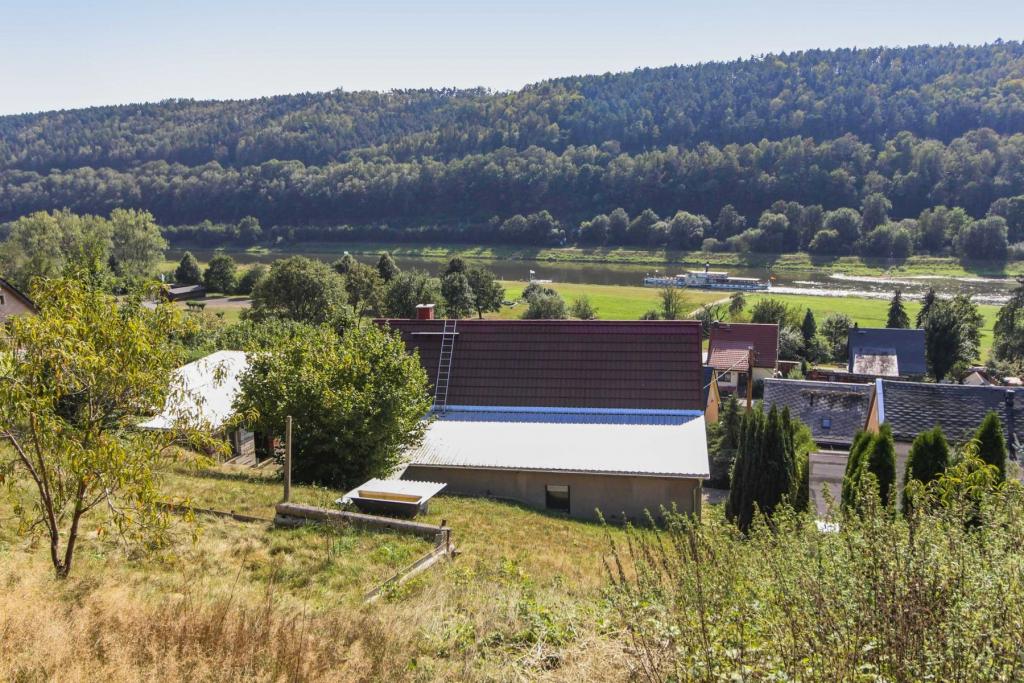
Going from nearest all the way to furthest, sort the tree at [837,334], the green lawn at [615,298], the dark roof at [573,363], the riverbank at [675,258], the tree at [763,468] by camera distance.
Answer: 1. the tree at [763,468]
2. the dark roof at [573,363]
3. the tree at [837,334]
4. the green lawn at [615,298]
5. the riverbank at [675,258]

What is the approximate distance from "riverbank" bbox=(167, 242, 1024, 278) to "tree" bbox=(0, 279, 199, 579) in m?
110

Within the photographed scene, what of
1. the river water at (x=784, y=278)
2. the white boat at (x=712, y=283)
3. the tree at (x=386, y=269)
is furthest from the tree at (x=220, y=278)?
the white boat at (x=712, y=283)

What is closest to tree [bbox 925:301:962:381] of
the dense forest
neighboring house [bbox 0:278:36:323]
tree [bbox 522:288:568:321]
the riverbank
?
tree [bbox 522:288:568:321]

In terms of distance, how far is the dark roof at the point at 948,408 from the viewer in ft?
70.9

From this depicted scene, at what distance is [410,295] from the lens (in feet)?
169

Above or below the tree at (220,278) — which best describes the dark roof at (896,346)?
below

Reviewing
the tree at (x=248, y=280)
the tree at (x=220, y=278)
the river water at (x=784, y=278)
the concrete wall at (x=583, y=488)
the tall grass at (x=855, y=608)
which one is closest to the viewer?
the tall grass at (x=855, y=608)

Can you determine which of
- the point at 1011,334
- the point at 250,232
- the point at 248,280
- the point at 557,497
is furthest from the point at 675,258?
the point at 557,497

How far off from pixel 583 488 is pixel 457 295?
122ft

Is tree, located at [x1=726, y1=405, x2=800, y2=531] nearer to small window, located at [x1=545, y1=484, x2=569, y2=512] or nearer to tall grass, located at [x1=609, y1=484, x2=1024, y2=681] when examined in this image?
small window, located at [x1=545, y1=484, x2=569, y2=512]

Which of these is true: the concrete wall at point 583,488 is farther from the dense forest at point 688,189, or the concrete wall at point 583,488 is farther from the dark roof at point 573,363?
the dense forest at point 688,189

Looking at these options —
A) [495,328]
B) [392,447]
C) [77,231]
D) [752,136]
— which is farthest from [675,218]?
[392,447]

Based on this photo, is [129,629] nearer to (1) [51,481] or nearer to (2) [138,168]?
(1) [51,481]

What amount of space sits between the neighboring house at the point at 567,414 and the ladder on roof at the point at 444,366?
35mm
